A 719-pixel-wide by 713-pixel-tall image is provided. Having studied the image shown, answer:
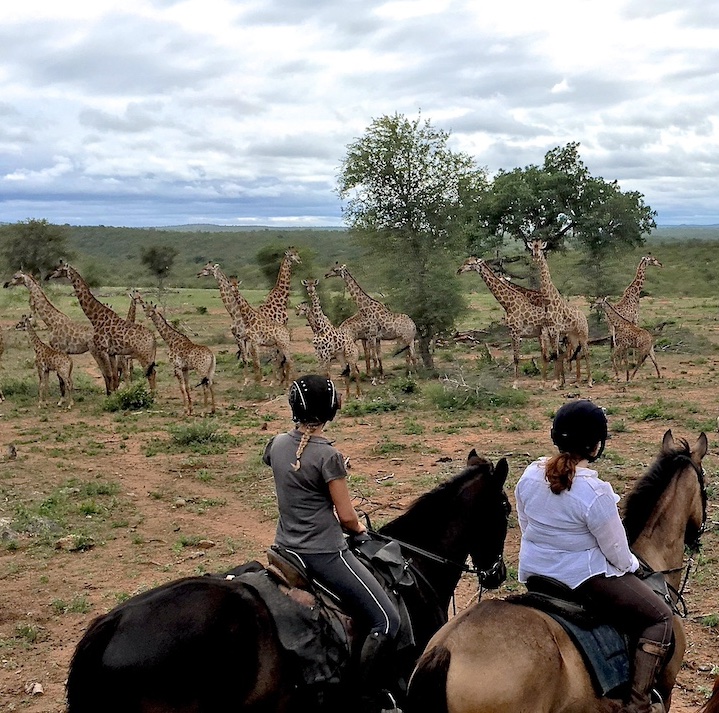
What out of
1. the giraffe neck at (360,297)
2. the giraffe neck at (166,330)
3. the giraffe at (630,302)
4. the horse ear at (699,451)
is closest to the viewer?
the horse ear at (699,451)

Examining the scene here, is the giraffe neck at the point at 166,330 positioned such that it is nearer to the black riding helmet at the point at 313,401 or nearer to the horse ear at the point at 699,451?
the black riding helmet at the point at 313,401

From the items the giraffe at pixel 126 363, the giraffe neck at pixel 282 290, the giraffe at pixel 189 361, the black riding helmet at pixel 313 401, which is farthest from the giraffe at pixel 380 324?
the black riding helmet at pixel 313 401

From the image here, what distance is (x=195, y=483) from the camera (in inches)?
435

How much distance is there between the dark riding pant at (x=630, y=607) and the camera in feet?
12.5

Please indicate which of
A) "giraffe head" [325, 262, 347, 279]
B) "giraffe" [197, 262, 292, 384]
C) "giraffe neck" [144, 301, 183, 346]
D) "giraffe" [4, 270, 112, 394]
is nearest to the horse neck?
"giraffe neck" [144, 301, 183, 346]

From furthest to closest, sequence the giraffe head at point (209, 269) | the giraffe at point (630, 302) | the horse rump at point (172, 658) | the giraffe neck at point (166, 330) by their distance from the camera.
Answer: the giraffe at point (630, 302) < the giraffe head at point (209, 269) < the giraffe neck at point (166, 330) < the horse rump at point (172, 658)

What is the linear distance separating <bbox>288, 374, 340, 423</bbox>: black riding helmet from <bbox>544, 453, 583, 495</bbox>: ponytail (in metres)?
1.12

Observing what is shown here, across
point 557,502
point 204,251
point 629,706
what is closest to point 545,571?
point 557,502

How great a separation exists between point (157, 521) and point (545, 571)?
650 cm

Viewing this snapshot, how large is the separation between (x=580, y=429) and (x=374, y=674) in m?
1.71

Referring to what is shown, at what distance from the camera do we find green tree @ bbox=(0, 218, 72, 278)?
40.2 metres

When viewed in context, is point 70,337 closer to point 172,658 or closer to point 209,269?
point 209,269

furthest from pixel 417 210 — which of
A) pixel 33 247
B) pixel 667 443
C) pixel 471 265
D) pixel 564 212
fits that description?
pixel 33 247

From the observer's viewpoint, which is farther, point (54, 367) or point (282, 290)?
point (282, 290)
